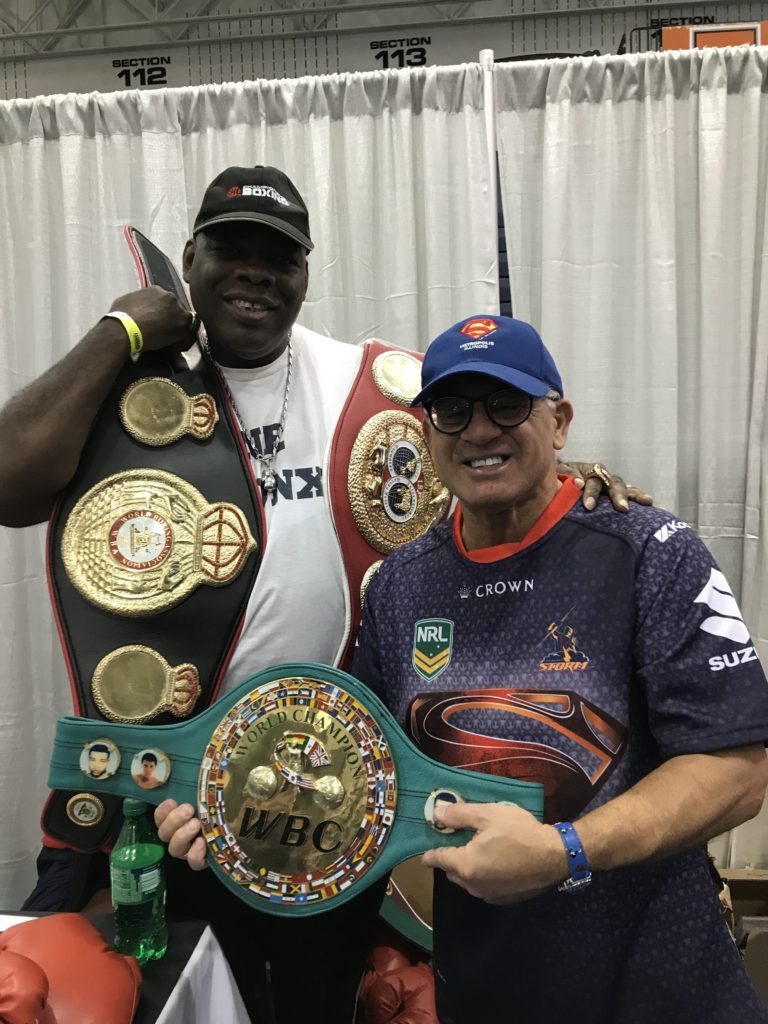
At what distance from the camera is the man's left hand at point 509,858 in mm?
771

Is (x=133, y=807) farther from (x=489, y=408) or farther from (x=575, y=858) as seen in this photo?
(x=489, y=408)

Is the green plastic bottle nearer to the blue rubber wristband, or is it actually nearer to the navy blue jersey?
the navy blue jersey

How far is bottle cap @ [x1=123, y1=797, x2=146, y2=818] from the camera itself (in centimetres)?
103

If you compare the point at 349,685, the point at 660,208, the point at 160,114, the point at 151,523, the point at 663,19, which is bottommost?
the point at 349,685

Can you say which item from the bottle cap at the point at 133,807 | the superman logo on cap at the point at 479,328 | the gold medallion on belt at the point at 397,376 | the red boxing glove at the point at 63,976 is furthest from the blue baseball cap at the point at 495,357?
the red boxing glove at the point at 63,976

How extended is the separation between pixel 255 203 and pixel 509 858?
1036 mm

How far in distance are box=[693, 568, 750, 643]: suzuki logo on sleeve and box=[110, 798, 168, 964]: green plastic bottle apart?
2.67 ft

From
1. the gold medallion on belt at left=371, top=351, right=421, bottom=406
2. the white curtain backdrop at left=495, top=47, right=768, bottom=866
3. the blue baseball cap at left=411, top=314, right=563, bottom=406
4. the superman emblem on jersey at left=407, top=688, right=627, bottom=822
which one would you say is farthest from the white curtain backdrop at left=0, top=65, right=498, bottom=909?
the superman emblem on jersey at left=407, top=688, right=627, bottom=822

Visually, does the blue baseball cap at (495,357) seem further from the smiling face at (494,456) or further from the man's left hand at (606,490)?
the man's left hand at (606,490)

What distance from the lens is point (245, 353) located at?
1.24 meters

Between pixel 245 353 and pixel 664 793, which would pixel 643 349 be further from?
pixel 664 793

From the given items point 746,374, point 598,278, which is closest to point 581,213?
point 598,278

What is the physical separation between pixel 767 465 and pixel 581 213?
95 centimetres

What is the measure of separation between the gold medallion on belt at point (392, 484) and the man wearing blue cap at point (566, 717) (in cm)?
21
